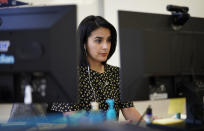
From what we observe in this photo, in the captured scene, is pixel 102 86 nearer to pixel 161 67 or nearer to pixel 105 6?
pixel 161 67

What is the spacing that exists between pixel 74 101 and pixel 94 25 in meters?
0.79

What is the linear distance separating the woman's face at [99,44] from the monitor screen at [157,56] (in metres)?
0.60

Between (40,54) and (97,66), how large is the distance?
87 centimetres

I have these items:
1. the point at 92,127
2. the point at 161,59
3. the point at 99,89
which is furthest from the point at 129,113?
the point at 92,127

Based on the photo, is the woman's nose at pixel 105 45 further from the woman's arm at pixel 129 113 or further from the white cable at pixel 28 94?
the white cable at pixel 28 94

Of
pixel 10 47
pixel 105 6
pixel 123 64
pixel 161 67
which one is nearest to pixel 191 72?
pixel 161 67

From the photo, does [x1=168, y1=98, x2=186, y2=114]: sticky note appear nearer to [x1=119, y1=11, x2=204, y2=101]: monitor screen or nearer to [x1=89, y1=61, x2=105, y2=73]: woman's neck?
[x1=119, y1=11, x2=204, y2=101]: monitor screen

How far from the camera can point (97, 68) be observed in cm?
184

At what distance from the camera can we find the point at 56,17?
1018 mm

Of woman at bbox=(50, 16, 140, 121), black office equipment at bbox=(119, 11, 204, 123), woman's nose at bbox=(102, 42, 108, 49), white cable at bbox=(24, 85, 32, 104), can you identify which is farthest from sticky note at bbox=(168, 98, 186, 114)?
white cable at bbox=(24, 85, 32, 104)

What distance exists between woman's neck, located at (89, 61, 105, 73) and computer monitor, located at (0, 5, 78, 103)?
807 mm

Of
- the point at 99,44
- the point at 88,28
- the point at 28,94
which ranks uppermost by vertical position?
the point at 88,28

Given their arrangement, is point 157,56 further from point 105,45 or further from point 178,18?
point 105,45

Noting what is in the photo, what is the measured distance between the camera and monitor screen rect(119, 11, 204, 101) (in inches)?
42.1
